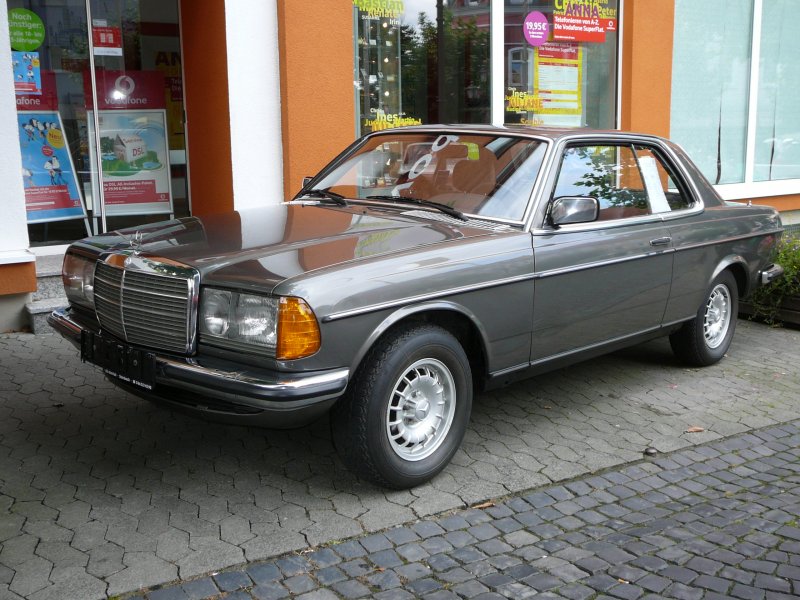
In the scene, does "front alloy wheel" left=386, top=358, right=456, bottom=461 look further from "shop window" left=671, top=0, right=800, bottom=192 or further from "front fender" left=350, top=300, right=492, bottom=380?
"shop window" left=671, top=0, right=800, bottom=192

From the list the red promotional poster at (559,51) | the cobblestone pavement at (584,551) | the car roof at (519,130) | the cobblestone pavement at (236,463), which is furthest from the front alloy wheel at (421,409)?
the red promotional poster at (559,51)

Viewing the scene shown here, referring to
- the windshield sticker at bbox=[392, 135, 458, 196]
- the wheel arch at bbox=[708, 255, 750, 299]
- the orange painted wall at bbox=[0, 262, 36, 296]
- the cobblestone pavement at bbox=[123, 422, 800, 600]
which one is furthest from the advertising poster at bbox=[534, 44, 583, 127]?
the cobblestone pavement at bbox=[123, 422, 800, 600]

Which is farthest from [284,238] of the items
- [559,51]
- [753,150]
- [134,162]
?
[753,150]

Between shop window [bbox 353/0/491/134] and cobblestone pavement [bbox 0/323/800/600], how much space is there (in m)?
4.11

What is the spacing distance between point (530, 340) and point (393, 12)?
567 centimetres

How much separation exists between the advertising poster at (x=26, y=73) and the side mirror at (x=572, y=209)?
6.09 m

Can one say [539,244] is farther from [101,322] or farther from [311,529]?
[101,322]

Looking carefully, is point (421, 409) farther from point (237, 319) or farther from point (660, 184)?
point (660, 184)

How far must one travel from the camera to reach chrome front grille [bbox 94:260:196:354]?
388cm

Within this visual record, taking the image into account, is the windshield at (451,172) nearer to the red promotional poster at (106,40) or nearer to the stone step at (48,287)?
the stone step at (48,287)

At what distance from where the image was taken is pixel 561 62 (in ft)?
35.7

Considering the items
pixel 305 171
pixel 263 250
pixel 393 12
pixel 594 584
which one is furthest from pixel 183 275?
pixel 393 12

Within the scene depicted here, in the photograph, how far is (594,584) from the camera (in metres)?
3.42

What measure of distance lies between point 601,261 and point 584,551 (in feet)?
6.42
